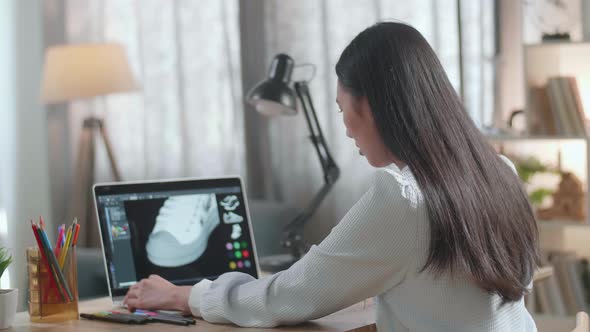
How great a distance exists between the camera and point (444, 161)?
148 cm

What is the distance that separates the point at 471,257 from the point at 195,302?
0.52 meters

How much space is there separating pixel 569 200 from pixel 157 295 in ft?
6.83

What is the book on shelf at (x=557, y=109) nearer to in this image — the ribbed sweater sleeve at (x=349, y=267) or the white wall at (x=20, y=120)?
the ribbed sweater sleeve at (x=349, y=267)

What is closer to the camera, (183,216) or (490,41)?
(183,216)

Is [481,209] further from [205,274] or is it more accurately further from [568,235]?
[568,235]

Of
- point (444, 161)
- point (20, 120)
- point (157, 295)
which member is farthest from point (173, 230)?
point (20, 120)

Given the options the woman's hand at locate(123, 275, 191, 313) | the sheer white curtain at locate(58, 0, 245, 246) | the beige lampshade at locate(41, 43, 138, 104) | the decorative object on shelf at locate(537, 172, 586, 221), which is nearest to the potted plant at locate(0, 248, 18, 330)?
the woman's hand at locate(123, 275, 191, 313)

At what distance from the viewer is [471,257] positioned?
1.45m

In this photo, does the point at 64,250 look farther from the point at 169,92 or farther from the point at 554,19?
the point at 169,92

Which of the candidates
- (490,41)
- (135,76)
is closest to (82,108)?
(135,76)

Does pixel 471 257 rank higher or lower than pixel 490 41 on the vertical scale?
lower

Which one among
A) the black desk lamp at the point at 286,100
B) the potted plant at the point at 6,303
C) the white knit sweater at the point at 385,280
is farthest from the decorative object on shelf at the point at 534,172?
the potted plant at the point at 6,303

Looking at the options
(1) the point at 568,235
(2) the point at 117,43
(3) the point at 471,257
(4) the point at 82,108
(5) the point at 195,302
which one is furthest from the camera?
(4) the point at 82,108

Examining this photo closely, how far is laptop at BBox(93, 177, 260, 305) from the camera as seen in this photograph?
74.5 inches
